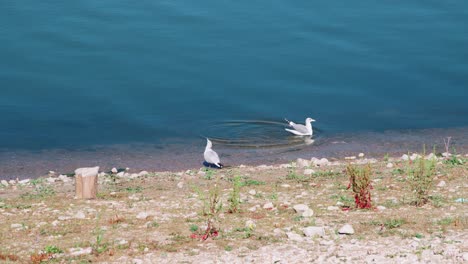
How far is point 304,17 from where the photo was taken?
109ft

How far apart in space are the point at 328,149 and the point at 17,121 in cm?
787

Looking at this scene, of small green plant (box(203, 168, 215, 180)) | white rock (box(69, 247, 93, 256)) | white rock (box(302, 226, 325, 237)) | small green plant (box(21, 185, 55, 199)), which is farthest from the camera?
small green plant (box(203, 168, 215, 180))

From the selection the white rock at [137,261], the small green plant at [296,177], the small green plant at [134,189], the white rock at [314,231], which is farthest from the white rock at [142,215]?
the small green plant at [296,177]

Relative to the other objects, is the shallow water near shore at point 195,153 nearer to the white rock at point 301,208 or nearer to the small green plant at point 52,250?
the white rock at point 301,208

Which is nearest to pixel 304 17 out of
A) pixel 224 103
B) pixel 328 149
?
pixel 224 103

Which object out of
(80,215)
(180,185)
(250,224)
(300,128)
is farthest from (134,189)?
(300,128)

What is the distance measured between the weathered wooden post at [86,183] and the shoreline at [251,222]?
18cm

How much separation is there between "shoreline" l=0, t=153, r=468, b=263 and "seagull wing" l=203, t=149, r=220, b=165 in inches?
145

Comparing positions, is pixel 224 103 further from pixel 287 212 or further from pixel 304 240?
pixel 304 240

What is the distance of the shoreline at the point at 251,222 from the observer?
38.7 ft

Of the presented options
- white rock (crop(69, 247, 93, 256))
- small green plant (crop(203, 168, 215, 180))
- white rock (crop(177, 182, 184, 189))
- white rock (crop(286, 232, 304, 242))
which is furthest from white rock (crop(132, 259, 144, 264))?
small green plant (crop(203, 168, 215, 180))

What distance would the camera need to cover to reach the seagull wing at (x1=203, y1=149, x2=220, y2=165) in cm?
2100

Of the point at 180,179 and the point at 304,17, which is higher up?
the point at 304,17

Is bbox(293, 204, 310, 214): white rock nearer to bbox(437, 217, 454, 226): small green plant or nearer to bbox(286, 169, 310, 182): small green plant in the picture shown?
bbox(437, 217, 454, 226): small green plant
